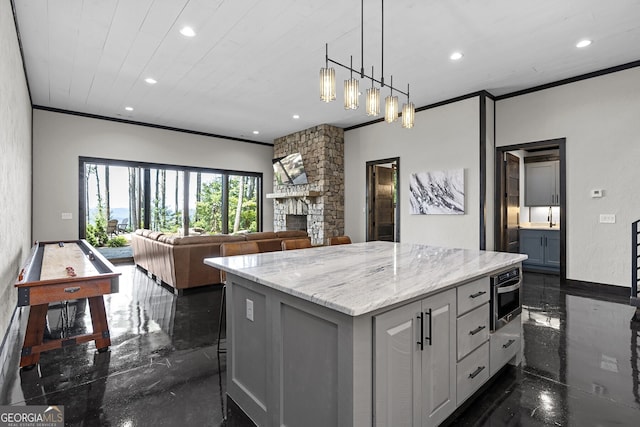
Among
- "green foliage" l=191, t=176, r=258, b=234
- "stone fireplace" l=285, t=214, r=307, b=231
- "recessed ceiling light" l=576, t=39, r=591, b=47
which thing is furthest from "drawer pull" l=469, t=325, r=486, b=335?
"green foliage" l=191, t=176, r=258, b=234

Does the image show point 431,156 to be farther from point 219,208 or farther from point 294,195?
point 219,208

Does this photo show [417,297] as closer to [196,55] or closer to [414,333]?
[414,333]

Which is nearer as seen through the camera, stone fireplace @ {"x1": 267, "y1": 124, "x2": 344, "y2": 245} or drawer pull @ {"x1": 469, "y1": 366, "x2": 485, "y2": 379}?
drawer pull @ {"x1": 469, "y1": 366, "x2": 485, "y2": 379}

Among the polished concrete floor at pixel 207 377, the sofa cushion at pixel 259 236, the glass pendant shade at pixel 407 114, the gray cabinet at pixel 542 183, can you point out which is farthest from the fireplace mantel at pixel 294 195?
the glass pendant shade at pixel 407 114

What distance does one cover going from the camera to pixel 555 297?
14.3 feet

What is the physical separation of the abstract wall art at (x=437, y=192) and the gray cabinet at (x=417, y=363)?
13.9 feet

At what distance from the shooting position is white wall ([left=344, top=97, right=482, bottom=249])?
546 centimetres

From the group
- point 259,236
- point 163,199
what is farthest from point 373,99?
point 163,199

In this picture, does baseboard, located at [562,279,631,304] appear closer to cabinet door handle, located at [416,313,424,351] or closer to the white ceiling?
the white ceiling

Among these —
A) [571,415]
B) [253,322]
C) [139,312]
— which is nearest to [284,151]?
[139,312]

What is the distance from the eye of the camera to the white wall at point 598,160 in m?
4.35

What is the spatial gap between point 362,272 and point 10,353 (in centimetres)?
305

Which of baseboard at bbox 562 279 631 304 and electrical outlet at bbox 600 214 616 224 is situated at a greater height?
electrical outlet at bbox 600 214 616 224

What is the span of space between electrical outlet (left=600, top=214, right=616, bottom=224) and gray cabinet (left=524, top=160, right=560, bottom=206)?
5.78ft
